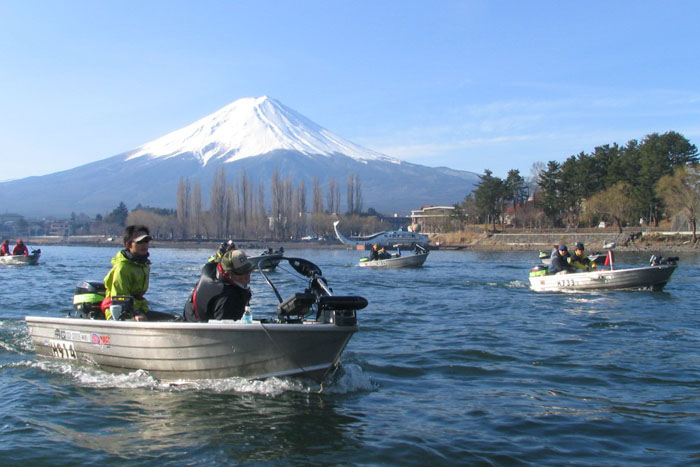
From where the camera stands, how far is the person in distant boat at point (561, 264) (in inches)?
870

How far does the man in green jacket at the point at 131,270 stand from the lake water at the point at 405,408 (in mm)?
1123

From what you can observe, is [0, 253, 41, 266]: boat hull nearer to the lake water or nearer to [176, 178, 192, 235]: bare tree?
the lake water

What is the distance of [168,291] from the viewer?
914 inches

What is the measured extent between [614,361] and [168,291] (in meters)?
16.7

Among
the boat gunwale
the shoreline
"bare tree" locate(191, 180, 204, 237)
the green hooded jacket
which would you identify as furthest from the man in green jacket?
"bare tree" locate(191, 180, 204, 237)

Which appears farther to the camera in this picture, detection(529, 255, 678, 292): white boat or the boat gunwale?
detection(529, 255, 678, 292): white boat

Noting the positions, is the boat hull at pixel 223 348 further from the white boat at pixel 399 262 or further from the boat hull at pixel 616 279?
the white boat at pixel 399 262

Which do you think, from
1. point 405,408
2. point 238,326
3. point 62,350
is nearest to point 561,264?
point 405,408

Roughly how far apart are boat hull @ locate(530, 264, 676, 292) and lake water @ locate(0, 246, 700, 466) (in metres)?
8.11

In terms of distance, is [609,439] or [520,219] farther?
[520,219]

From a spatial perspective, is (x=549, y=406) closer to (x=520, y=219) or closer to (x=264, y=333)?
(x=264, y=333)

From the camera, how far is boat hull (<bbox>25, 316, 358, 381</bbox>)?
309 inches

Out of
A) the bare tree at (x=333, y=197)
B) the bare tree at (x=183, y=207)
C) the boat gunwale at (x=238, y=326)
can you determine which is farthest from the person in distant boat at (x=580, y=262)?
the bare tree at (x=333, y=197)

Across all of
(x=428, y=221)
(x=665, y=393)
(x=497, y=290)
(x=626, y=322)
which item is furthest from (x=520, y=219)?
(x=665, y=393)
